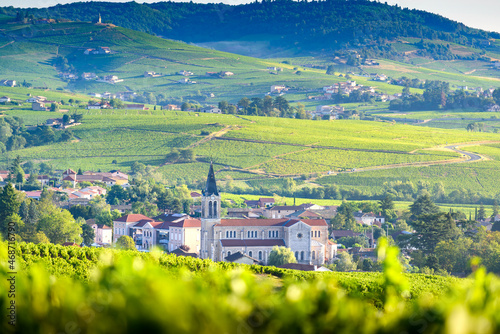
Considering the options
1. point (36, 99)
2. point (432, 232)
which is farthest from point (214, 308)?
point (36, 99)

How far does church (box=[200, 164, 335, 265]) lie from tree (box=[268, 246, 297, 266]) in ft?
12.5

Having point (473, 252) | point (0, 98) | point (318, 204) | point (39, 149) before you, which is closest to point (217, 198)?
point (473, 252)

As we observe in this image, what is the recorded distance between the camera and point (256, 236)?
62.8 meters

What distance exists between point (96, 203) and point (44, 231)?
22285 millimetres

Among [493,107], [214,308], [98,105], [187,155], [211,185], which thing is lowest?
[187,155]

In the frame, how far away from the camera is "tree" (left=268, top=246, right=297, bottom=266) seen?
55.0 m

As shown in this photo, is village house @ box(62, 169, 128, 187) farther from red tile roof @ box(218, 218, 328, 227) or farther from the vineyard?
the vineyard

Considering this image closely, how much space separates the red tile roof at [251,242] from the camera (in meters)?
60.7

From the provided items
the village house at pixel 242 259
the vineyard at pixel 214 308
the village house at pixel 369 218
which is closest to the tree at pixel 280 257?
the village house at pixel 242 259

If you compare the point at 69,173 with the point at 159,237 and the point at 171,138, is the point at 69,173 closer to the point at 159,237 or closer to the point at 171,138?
the point at 171,138

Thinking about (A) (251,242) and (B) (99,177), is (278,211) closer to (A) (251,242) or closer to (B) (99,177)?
(A) (251,242)

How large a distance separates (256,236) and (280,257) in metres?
7.55

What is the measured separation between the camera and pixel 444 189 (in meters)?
97.8

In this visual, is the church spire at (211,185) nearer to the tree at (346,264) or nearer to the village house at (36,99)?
the tree at (346,264)
